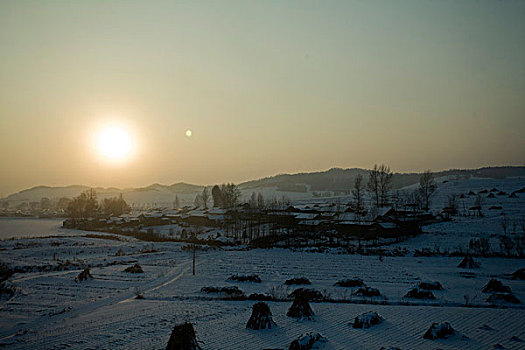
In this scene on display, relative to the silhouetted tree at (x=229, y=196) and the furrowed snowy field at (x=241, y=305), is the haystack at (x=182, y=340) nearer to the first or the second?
the furrowed snowy field at (x=241, y=305)

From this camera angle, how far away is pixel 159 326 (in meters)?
11.7

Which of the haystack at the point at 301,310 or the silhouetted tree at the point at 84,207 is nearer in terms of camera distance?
the haystack at the point at 301,310

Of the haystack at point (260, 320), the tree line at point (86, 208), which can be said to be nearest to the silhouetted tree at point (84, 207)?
the tree line at point (86, 208)

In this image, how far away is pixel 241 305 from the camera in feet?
48.3

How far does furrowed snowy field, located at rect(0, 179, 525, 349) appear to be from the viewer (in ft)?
34.3

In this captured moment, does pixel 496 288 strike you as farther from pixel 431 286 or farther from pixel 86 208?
pixel 86 208

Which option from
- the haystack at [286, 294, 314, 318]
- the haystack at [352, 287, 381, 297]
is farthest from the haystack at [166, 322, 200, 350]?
the haystack at [352, 287, 381, 297]

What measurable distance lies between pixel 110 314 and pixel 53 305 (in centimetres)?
376

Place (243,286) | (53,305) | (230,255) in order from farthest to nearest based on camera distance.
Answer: (230,255)
(243,286)
(53,305)

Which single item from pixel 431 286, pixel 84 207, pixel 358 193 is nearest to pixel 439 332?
pixel 431 286

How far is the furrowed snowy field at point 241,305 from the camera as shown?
10.5 meters

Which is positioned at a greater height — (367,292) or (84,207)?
(84,207)

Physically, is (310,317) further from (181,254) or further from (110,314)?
(181,254)

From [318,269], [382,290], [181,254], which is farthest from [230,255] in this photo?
[382,290]
